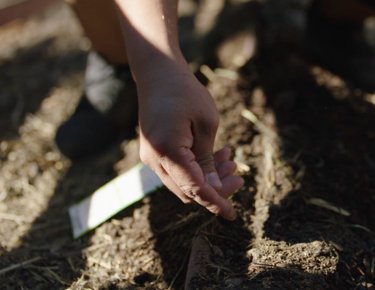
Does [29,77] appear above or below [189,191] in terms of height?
below

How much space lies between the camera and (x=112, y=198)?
1.67 metres

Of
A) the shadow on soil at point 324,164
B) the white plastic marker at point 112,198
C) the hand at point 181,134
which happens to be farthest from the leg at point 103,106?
the hand at point 181,134

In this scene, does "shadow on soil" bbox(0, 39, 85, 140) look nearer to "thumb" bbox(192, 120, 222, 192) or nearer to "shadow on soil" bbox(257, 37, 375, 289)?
"shadow on soil" bbox(257, 37, 375, 289)

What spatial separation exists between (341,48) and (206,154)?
1187 mm

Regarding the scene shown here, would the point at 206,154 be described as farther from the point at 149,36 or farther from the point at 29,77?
the point at 29,77

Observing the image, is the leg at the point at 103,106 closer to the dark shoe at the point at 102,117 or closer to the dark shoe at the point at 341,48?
the dark shoe at the point at 102,117

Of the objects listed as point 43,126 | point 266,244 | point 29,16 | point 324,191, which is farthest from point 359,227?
point 29,16

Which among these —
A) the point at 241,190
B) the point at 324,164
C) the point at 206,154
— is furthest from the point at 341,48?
the point at 206,154

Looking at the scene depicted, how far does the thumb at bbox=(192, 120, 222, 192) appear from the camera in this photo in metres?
1.19

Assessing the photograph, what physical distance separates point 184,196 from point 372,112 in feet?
3.32

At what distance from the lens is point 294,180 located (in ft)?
5.34

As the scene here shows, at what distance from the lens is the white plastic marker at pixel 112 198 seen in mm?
1636

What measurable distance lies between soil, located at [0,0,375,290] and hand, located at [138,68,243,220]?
0.24m

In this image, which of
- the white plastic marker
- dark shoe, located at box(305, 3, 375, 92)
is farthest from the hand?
dark shoe, located at box(305, 3, 375, 92)
